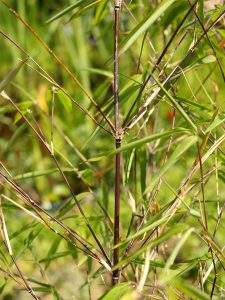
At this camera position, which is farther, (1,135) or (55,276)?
(1,135)

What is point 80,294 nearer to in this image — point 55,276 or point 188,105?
point 55,276

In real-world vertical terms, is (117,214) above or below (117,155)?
below

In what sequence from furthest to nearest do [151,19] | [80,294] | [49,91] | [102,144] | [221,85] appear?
[102,144] < [80,294] < [221,85] < [49,91] < [151,19]

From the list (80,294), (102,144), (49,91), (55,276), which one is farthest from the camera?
(102,144)

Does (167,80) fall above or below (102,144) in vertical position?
above

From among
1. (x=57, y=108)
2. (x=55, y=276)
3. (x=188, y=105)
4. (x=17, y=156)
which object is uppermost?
(x=188, y=105)

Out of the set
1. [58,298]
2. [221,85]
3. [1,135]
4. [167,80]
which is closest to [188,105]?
[167,80]

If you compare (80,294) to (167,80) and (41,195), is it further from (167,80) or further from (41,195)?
(41,195)
